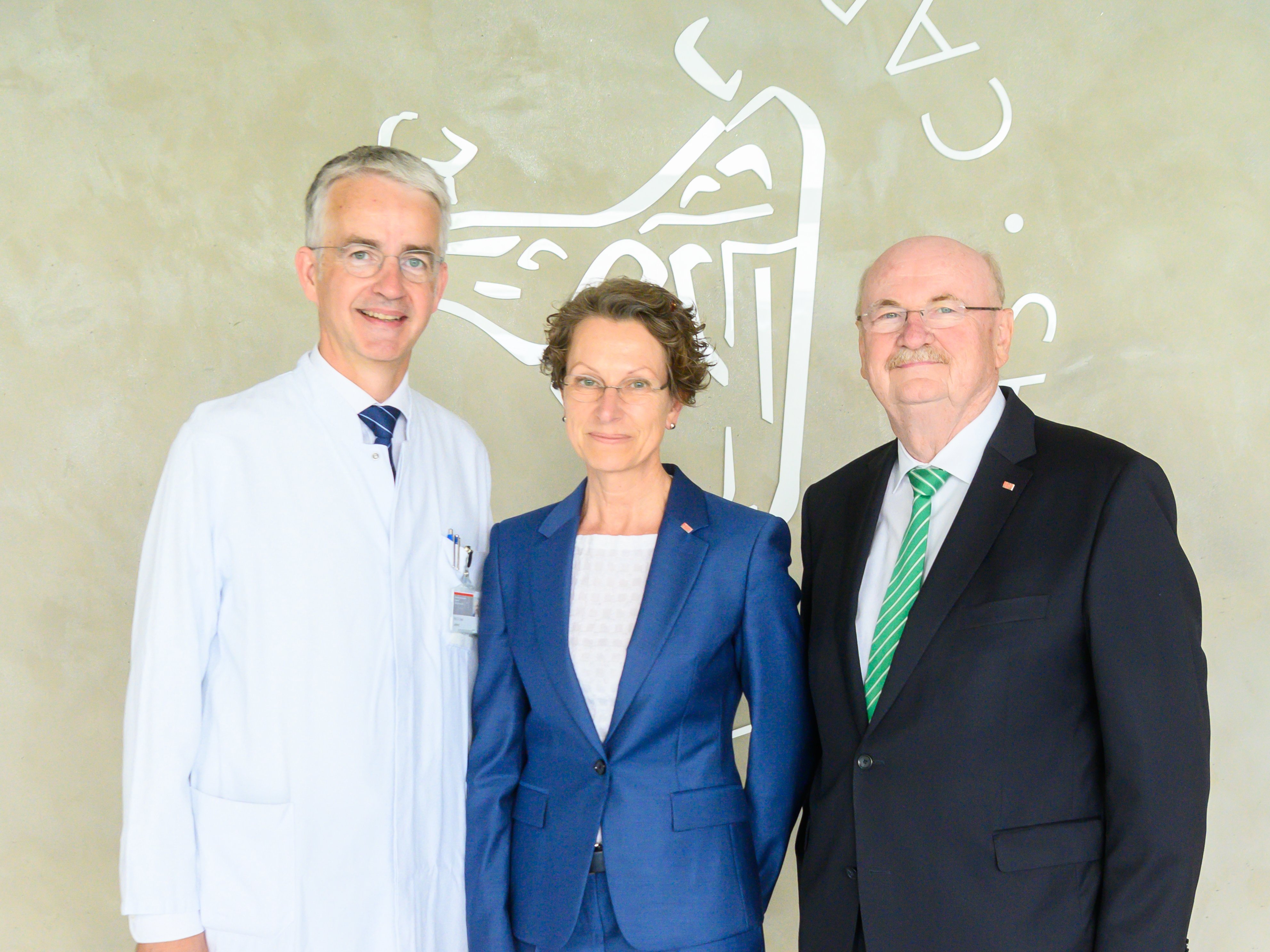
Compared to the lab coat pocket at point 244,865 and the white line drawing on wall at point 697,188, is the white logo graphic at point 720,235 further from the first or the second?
the lab coat pocket at point 244,865

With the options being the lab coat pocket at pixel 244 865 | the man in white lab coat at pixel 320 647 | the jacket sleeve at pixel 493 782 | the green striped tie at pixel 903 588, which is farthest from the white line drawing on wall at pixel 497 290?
the lab coat pocket at pixel 244 865

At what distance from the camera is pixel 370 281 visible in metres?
2.17

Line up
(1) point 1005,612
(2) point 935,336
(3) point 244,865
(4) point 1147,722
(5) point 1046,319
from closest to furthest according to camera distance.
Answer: (4) point 1147,722
(1) point 1005,612
(3) point 244,865
(2) point 935,336
(5) point 1046,319

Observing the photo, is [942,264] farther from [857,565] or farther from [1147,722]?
[1147,722]

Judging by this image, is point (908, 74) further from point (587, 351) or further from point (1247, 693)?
point (1247, 693)

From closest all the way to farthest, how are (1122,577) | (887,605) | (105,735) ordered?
(1122,577) < (887,605) < (105,735)

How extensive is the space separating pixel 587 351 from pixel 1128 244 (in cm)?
205

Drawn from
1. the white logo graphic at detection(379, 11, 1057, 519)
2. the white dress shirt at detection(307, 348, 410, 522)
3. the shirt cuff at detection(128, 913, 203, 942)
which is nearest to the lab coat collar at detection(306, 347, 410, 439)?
the white dress shirt at detection(307, 348, 410, 522)

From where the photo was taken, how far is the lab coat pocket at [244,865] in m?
1.96

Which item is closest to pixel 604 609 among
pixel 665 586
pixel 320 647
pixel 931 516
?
pixel 665 586

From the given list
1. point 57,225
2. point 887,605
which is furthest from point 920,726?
point 57,225

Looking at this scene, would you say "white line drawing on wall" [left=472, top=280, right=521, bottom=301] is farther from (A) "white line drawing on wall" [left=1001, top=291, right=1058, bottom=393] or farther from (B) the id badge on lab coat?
(A) "white line drawing on wall" [left=1001, top=291, right=1058, bottom=393]

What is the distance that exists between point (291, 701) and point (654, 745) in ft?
2.26

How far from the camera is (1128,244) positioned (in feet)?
11.0
